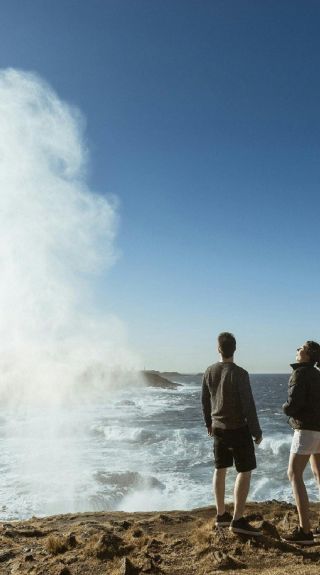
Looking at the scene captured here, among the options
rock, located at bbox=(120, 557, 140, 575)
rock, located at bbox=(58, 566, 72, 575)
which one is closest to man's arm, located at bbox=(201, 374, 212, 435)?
rock, located at bbox=(120, 557, 140, 575)

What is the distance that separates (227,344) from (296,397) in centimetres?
94

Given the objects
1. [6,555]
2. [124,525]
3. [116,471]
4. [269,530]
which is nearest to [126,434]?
[116,471]

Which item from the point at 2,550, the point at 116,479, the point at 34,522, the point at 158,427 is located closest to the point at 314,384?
the point at 2,550

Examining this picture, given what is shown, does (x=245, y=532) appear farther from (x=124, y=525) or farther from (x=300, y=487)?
(x=124, y=525)

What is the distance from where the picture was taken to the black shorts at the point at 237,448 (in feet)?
16.2

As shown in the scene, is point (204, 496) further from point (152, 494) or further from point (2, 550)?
point (2, 550)

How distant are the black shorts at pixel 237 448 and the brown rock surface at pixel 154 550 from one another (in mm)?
812

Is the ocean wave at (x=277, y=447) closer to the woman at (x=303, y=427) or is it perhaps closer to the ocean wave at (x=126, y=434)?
the ocean wave at (x=126, y=434)

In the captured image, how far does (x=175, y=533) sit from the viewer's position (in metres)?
6.36

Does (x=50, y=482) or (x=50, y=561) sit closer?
(x=50, y=561)

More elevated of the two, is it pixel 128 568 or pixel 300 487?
pixel 300 487

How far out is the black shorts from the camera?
16.2ft

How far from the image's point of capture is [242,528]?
5.05m

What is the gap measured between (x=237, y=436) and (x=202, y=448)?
20.0 meters
